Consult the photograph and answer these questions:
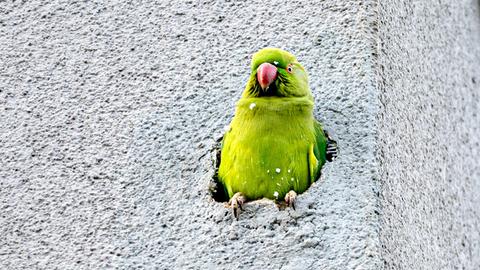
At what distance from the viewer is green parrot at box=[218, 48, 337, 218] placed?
2416 mm

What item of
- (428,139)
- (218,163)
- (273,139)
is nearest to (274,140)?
(273,139)

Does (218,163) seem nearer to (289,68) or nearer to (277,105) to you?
(277,105)

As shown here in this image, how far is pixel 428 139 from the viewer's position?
2789 mm

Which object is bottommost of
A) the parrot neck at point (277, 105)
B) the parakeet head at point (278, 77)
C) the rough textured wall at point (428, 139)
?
the rough textured wall at point (428, 139)

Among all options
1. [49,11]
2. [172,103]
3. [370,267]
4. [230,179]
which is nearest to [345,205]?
[370,267]

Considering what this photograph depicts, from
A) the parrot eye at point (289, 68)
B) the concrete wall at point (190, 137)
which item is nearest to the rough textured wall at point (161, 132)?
the concrete wall at point (190, 137)

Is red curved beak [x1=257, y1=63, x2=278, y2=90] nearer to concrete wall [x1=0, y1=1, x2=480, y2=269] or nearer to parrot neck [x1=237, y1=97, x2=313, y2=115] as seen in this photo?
parrot neck [x1=237, y1=97, x2=313, y2=115]

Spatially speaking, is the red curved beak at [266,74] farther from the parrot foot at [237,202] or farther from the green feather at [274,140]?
the parrot foot at [237,202]

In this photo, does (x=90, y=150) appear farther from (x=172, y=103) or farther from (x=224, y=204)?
(x=224, y=204)

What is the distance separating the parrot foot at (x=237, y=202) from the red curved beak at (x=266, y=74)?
327mm

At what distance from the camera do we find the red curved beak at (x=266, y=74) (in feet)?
7.97

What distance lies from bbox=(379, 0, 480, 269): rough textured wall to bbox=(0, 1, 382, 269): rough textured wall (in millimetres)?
94

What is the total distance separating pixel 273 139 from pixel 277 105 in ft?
0.37

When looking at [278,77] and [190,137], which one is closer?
[278,77]
